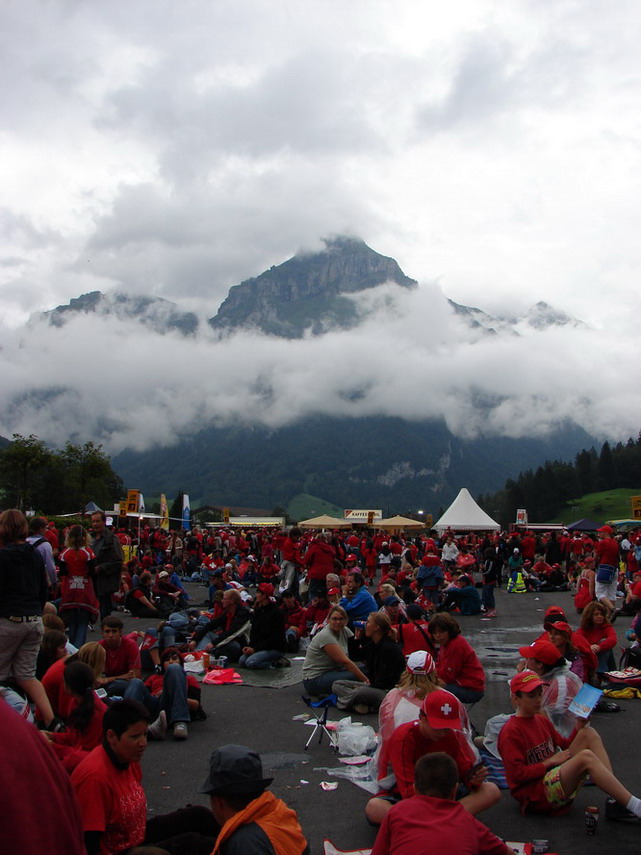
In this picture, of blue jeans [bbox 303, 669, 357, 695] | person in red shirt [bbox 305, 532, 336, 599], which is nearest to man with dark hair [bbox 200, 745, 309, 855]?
blue jeans [bbox 303, 669, 357, 695]

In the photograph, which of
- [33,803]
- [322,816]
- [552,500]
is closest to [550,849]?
[322,816]

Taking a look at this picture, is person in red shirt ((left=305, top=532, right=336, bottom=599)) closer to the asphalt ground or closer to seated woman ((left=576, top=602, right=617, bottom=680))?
the asphalt ground

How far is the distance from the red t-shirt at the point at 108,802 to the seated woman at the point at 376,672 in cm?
390

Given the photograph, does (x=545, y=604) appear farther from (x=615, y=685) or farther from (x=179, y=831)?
(x=179, y=831)

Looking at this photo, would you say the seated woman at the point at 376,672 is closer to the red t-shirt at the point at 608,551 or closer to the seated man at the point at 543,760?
the seated man at the point at 543,760

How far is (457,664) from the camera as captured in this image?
239 inches

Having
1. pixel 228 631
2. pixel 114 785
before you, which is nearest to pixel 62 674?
pixel 114 785

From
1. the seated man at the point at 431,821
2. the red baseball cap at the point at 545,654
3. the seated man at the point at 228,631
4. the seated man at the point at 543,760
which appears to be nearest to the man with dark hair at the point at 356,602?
the seated man at the point at 228,631

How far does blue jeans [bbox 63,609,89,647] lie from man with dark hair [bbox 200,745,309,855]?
6372mm

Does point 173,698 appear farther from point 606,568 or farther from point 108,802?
point 606,568

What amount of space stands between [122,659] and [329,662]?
86.2 inches

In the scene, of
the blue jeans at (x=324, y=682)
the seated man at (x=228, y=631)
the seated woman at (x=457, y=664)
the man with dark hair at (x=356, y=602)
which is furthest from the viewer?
the man with dark hair at (x=356, y=602)

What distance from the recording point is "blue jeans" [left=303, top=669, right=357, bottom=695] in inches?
288

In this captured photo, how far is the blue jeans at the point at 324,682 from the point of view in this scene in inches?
288
